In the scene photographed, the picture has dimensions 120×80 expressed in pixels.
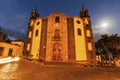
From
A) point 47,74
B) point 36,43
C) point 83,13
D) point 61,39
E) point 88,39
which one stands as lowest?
point 47,74

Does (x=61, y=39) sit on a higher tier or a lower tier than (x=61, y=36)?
lower

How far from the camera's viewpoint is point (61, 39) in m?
27.0

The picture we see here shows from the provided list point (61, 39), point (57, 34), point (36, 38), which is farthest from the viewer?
point (36, 38)

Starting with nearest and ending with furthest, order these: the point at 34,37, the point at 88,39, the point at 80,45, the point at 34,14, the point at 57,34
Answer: the point at 80,45 < the point at 57,34 < the point at 88,39 < the point at 34,37 < the point at 34,14

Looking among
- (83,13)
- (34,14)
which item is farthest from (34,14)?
(83,13)

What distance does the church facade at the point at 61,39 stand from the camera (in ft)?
85.4

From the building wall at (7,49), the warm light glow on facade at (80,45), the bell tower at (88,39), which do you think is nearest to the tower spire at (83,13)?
the bell tower at (88,39)

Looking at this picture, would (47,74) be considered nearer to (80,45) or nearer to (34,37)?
(80,45)

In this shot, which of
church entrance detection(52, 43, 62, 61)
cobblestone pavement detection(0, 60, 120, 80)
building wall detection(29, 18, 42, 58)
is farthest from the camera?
building wall detection(29, 18, 42, 58)

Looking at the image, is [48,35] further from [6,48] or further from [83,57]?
[6,48]

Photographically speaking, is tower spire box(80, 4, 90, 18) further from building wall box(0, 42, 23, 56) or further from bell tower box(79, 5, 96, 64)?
building wall box(0, 42, 23, 56)

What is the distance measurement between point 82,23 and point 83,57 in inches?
355

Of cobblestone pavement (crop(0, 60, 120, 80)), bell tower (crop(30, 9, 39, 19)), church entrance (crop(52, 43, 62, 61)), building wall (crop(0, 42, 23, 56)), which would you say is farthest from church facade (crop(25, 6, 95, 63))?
cobblestone pavement (crop(0, 60, 120, 80))

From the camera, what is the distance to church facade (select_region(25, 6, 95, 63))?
26.0 metres
